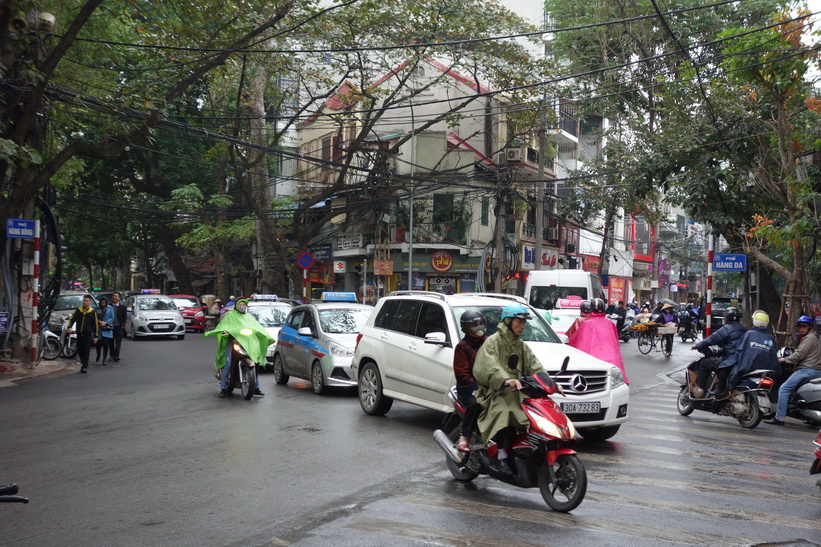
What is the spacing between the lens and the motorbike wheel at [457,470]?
23.5 ft

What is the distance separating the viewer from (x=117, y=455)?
28.5 ft

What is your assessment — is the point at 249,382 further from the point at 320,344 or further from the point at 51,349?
the point at 51,349

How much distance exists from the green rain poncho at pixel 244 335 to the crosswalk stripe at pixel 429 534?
7763 mm

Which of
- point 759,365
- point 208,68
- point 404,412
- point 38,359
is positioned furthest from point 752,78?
point 38,359

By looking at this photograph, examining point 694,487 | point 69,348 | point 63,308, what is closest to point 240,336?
point 694,487

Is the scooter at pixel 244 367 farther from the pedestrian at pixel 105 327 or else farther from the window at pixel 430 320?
the pedestrian at pixel 105 327

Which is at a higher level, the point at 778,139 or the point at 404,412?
the point at 778,139

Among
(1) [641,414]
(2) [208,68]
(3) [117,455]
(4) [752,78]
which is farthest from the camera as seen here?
(2) [208,68]

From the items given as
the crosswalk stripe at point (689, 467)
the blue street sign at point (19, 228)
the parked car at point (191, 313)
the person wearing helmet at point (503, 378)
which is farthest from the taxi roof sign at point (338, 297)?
the parked car at point (191, 313)

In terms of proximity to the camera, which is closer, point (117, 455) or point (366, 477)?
point (366, 477)

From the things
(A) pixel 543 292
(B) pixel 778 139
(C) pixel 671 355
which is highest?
(B) pixel 778 139

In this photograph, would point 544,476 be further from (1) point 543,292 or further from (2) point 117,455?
(1) point 543,292

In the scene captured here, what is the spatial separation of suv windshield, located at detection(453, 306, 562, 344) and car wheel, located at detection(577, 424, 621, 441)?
1176 mm

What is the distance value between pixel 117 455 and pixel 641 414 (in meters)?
8.06
